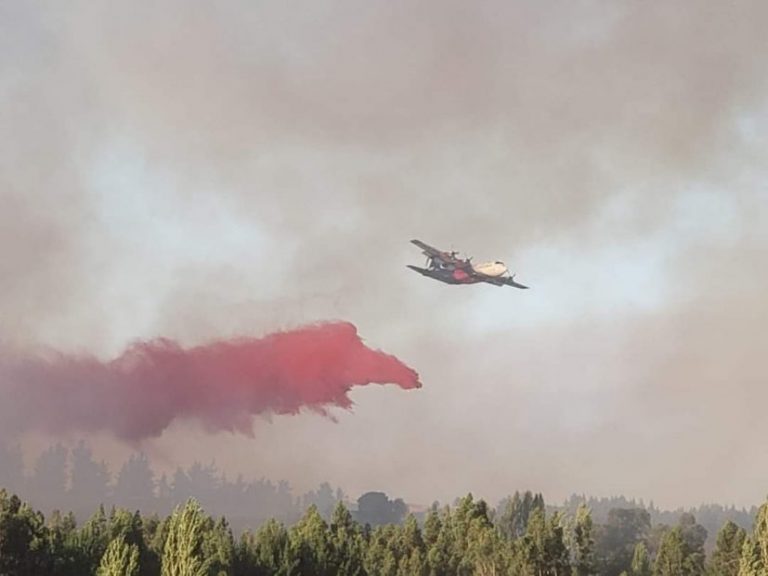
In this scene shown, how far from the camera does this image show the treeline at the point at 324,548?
70688mm

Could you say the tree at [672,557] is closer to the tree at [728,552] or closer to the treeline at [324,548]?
the treeline at [324,548]

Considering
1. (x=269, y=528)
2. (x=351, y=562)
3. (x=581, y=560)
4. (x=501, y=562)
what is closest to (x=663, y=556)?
(x=581, y=560)

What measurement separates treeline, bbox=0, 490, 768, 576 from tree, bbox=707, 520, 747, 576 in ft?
0.42

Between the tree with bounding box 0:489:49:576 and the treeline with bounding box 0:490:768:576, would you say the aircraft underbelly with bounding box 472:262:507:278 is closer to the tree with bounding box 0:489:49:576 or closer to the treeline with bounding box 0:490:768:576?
the treeline with bounding box 0:490:768:576

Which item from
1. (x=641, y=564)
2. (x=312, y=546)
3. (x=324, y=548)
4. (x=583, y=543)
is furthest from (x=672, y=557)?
(x=312, y=546)

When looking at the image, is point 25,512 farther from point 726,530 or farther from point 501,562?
point 726,530

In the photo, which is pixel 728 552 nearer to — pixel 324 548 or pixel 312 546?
pixel 324 548

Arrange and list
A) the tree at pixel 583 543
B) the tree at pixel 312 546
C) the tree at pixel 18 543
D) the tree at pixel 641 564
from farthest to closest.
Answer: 1. the tree at pixel 641 564
2. the tree at pixel 583 543
3. the tree at pixel 312 546
4. the tree at pixel 18 543

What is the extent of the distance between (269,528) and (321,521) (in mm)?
6623

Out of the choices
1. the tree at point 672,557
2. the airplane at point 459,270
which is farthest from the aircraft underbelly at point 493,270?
the tree at point 672,557

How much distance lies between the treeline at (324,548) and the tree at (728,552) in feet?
0.42

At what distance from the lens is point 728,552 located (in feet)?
360

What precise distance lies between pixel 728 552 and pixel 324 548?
5135cm

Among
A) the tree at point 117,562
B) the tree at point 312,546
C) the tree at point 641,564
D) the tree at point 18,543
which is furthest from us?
the tree at point 641,564
